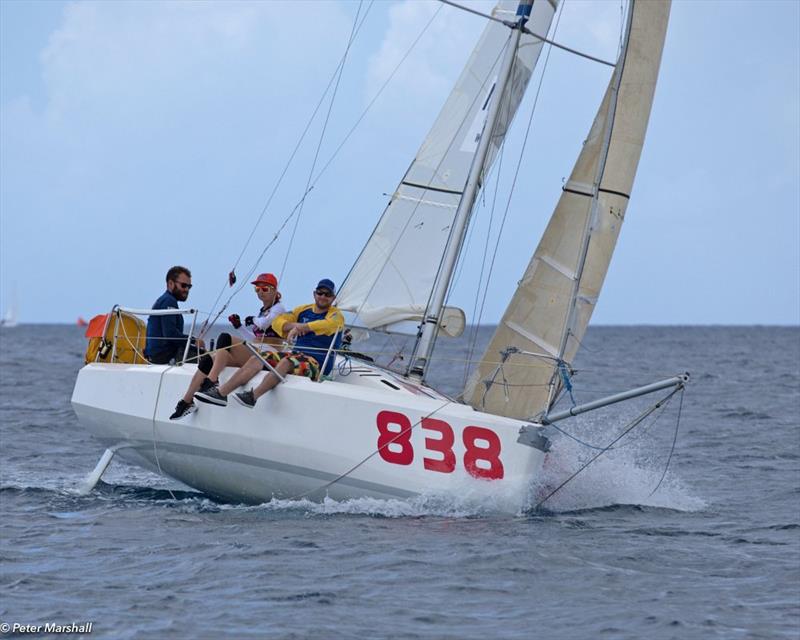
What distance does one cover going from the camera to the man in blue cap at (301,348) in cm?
845

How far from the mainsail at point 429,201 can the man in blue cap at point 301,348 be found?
105 cm

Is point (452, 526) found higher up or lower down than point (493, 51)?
lower down

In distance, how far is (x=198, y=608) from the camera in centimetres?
618

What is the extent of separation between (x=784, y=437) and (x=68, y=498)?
870 cm

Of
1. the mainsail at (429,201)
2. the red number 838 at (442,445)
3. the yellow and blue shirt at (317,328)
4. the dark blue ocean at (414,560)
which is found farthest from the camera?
the mainsail at (429,201)

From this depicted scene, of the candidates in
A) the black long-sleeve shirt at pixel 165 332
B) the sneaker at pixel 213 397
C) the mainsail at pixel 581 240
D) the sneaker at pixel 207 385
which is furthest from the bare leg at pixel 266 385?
the mainsail at pixel 581 240

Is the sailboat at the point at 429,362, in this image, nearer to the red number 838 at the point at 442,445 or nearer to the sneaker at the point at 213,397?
the red number 838 at the point at 442,445

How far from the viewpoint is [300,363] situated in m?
8.62

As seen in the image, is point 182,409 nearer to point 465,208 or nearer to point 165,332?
point 165,332

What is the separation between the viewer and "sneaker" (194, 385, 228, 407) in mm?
8453

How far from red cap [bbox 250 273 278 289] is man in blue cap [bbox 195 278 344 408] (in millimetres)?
335

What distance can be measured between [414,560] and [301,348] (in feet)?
6.69

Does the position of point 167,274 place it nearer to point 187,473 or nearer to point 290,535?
point 187,473

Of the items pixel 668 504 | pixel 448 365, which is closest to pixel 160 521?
pixel 668 504
